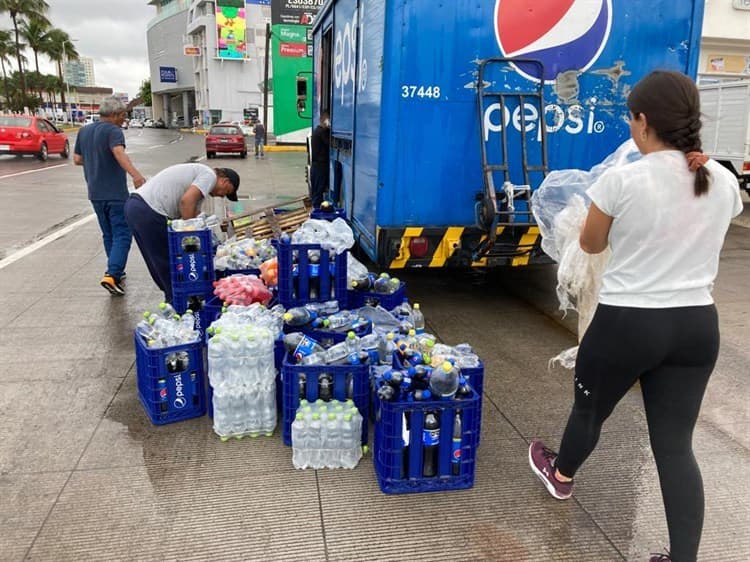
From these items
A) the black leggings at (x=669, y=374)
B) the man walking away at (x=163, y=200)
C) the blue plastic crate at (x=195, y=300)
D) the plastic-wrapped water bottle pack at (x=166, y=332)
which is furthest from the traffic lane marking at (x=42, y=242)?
the black leggings at (x=669, y=374)

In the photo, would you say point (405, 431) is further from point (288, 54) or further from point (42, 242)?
point (288, 54)

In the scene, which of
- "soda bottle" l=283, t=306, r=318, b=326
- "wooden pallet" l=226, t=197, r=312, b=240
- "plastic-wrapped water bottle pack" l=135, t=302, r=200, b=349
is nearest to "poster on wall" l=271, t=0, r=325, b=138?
"wooden pallet" l=226, t=197, r=312, b=240

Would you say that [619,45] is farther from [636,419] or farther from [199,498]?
[199,498]

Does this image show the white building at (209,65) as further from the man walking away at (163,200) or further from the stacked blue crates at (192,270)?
the stacked blue crates at (192,270)

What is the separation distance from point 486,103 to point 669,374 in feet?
11.0

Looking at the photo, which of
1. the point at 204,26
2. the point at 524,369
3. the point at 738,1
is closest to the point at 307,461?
the point at 524,369

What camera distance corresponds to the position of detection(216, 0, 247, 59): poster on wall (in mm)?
67812

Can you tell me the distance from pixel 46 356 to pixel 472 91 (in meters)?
3.98

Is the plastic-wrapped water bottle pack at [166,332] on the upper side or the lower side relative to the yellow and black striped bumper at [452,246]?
lower

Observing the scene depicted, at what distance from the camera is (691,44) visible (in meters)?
5.24

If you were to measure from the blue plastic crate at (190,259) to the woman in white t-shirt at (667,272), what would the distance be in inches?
131

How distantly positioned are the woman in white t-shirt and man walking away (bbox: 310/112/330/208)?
6527mm

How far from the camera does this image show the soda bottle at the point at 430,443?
2.94 meters

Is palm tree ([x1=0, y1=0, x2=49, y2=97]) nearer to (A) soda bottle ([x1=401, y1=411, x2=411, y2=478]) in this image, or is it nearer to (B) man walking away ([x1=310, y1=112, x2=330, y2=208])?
(B) man walking away ([x1=310, y1=112, x2=330, y2=208])
